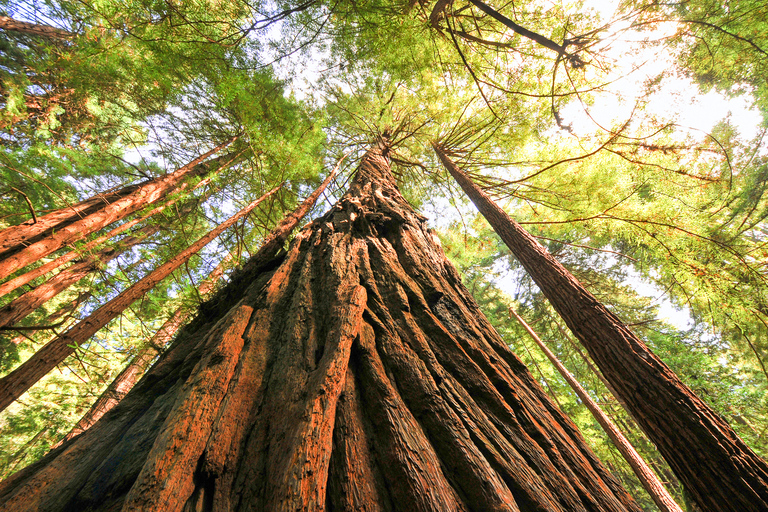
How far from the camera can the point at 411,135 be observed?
19.4ft

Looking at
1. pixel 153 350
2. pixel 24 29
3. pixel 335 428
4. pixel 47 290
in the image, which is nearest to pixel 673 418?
pixel 335 428

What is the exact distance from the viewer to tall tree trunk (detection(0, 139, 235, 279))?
109 inches

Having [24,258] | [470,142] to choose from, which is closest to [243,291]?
[24,258]

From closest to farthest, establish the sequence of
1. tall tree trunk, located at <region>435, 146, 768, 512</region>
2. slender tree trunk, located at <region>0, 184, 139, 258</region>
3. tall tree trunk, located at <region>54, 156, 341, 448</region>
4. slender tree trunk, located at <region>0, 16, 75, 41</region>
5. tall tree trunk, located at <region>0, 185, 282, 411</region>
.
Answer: tall tree trunk, located at <region>435, 146, 768, 512</region> < tall tree trunk, located at <region>0, 185, 282, 411</region> < slender tree trunk, located at <region>0, 184, 139, 258</region> < tall tree trunk, located at <region>54, 156, 341, 448</region> < slender tree trunk, located at <region>0, 16, 75, 41</region>

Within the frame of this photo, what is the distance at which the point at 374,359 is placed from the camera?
115cm

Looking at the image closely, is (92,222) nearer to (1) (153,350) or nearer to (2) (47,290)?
(2) (47,290)

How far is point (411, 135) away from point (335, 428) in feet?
19.8

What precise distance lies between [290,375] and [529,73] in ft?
17.0

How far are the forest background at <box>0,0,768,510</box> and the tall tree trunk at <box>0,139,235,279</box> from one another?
12.4 inches

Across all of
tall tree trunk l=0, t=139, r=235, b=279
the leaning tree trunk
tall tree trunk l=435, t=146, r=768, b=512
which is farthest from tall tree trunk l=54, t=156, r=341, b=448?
tall tree trunk l=435, t=146, r=768, b=512

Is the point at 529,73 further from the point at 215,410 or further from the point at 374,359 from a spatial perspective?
the point at 215,410

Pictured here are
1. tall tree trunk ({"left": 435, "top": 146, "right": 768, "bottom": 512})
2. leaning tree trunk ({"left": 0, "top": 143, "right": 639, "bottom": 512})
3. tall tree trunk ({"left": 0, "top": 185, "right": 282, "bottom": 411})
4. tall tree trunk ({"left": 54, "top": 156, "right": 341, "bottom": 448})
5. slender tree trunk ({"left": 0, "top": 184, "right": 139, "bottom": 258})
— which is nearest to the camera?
leaning tree trunk ({"left": 0, "top": 143, "right": 639, "bottom": 512})

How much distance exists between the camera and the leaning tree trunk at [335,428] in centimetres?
78

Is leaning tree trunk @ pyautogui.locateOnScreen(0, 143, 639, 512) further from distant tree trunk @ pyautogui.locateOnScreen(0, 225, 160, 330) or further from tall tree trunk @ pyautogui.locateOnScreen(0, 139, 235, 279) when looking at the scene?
tall tree trunk @ pyautogui.locateOnScreen(0, 139, 235, 279)
